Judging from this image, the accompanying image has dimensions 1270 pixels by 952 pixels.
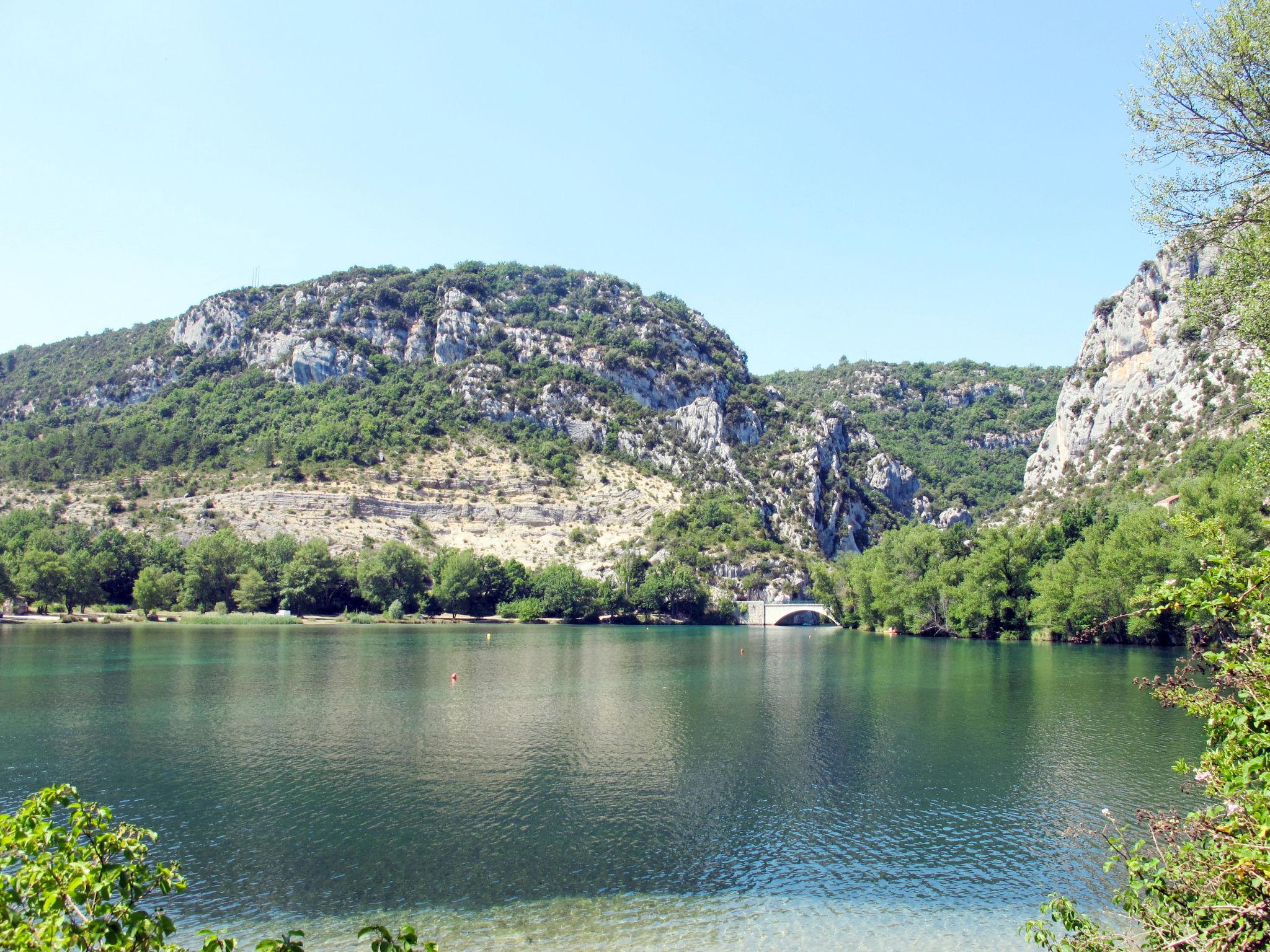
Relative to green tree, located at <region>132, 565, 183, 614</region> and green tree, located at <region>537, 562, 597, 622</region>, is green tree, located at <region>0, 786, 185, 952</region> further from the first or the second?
green tree, located at <region>537, 562, 597, 622</region>

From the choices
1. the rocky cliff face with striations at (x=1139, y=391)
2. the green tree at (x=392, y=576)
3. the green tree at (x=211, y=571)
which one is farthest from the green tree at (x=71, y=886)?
the rocky cliff face with striations at (x=1139, y=391)

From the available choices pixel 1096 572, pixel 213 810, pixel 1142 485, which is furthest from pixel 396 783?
pixel 1142 485

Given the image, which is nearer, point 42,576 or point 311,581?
point 42,576

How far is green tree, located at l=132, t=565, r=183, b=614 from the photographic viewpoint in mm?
97688

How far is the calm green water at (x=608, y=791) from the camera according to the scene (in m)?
16.3

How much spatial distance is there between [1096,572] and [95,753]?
74576 millimetres

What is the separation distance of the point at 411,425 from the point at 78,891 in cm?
16424

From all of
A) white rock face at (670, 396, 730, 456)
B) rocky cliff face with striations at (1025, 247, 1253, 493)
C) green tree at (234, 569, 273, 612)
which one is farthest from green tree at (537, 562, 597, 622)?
rocky cliff face with striations at (1025, 247, 1253, 493)

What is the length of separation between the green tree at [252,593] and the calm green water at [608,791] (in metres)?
55.3

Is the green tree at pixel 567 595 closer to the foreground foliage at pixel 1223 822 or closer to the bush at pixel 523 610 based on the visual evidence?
the bush at pixel 523 610

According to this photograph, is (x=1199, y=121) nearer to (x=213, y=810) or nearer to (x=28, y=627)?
(x=213, y=810)

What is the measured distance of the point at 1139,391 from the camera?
416 ft

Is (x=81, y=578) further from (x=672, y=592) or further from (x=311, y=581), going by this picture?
(x=672, y=592)

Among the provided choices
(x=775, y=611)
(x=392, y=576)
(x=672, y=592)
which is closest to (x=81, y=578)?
(x=392, y=576)
